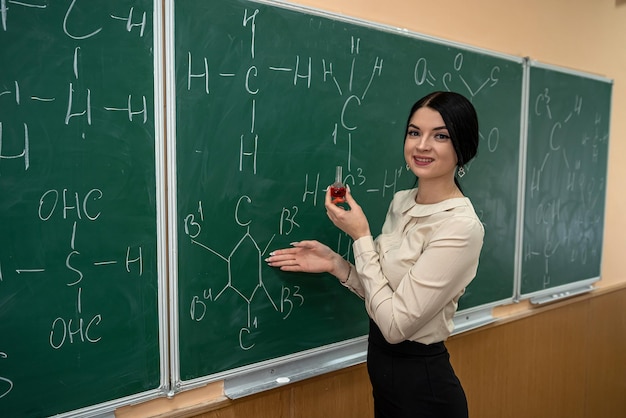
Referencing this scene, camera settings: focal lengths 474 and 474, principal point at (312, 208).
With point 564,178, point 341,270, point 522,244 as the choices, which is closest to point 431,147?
point 341,270

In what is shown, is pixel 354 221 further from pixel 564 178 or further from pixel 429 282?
pixel 564 178

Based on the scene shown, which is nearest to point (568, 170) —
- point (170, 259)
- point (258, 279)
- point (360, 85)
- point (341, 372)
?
point (360, 85)

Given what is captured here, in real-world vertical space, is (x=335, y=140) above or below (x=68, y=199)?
above

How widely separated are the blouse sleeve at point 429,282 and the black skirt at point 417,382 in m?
0.13

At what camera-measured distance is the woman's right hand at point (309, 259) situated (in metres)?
1.71

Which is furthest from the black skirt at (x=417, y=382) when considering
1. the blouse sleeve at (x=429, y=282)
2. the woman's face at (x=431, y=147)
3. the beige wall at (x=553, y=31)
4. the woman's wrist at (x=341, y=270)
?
the beige wall at (x=553, y=31)

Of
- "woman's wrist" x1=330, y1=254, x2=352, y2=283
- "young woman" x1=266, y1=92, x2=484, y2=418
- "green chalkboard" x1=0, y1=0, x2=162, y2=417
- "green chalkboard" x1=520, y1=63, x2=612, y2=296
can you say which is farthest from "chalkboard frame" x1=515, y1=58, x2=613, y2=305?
"green chalkboard" x1=0, y1=0, x2=162, y2=417

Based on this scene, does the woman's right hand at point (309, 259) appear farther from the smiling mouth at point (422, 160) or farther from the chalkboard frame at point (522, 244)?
the chalkboard frame at point (522, 244)

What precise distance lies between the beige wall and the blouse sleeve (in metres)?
1.01

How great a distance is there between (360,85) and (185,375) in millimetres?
1249

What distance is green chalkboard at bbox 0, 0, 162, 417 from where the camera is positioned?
4.10ft

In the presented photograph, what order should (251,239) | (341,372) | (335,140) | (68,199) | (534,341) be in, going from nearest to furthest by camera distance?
(68,199) < (251,239) < (335,140) < (341,372) < (534,341)

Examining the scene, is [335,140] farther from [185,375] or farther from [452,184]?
[185,375]

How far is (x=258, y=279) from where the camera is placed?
1696 millimetres
